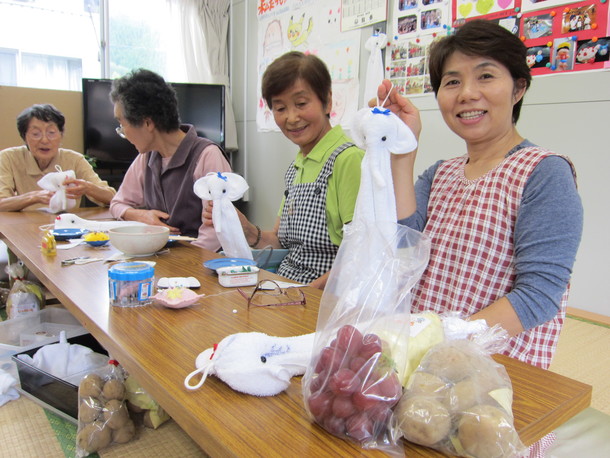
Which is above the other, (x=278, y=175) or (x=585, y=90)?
(x=585, y=90)

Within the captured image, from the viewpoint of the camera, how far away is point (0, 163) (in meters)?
2.50

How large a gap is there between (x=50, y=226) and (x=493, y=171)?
164cm

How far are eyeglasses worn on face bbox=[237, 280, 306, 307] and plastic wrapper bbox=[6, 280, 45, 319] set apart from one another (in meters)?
1.19

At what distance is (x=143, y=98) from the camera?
5.98ft

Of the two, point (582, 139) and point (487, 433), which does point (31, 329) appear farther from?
point (582, 139)

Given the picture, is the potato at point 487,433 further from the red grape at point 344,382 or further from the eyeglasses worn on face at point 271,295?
the eyeglasses worn on face at point 271,295

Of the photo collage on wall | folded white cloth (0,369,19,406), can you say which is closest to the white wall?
the photo collage on wall

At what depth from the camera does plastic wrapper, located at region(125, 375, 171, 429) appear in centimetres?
107

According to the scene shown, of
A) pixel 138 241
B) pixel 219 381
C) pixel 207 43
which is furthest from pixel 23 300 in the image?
pixel 207 43

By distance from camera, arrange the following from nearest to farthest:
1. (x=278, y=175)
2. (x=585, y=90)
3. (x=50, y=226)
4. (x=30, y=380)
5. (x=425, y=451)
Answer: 1. (x=425, y=451)
2. (x=30, y=380)
3. (x=50, y=226)
4. (x=585, y=90)
5. (x=278, y=175)

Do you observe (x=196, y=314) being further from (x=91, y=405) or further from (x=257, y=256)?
(x=257, y=256)

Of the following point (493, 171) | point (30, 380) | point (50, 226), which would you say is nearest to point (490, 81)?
point (493, 171)

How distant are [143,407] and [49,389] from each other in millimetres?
291

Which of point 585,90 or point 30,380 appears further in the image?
point 585,90
